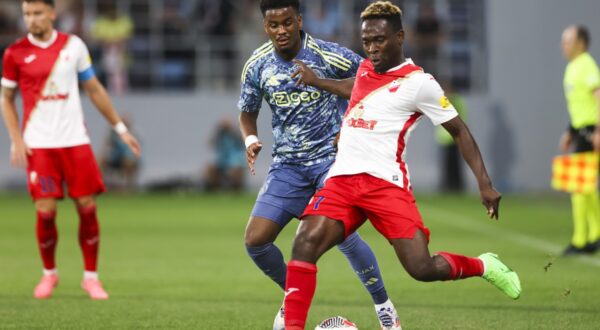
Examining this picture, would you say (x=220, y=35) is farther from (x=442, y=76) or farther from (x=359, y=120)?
(x=359, y=120)

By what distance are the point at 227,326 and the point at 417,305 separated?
73.7 inches

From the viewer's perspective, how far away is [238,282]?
1148cm

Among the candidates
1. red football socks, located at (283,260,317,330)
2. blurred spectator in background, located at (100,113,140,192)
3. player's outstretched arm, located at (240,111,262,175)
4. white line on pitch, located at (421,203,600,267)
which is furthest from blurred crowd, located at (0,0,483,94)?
red football socks, located at (283,260,317,330)

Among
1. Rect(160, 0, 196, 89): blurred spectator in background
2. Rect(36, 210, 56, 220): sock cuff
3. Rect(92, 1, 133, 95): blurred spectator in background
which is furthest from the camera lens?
Rect(160, 0, 196, 89): blurred spectator in background

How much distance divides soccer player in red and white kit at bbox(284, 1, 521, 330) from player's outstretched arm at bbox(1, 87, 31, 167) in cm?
361

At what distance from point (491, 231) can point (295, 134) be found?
10.1 metres

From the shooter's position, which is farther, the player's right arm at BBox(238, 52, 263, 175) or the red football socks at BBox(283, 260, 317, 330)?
the player's right arm at BBox(238, 52, 263, 175)

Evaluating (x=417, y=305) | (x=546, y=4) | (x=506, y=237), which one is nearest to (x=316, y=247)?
(x=417, y=305)

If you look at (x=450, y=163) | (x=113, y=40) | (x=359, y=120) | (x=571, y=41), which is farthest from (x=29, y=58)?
(x=450, y=163)

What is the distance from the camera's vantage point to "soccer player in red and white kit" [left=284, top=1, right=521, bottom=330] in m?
7.05

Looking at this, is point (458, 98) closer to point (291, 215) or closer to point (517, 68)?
point (517, 68)

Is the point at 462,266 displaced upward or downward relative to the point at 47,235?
upward

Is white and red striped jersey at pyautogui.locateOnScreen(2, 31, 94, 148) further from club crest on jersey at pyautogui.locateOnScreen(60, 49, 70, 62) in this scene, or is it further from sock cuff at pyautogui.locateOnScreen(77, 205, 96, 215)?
sock cuff at pyautogui.locateOnScreen(77, 205, 96, 215)

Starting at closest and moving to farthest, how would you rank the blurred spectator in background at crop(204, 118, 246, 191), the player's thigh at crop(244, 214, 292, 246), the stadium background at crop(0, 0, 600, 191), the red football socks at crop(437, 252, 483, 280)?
the red football socks at crop(437, 252, 483, 280) → the player's thigh at crop(244, 214, 292, 246) → the blurred spectator in background at crop(204, 118, 246, 191) → the stadium background at crop(0, 0, 600, 191)
